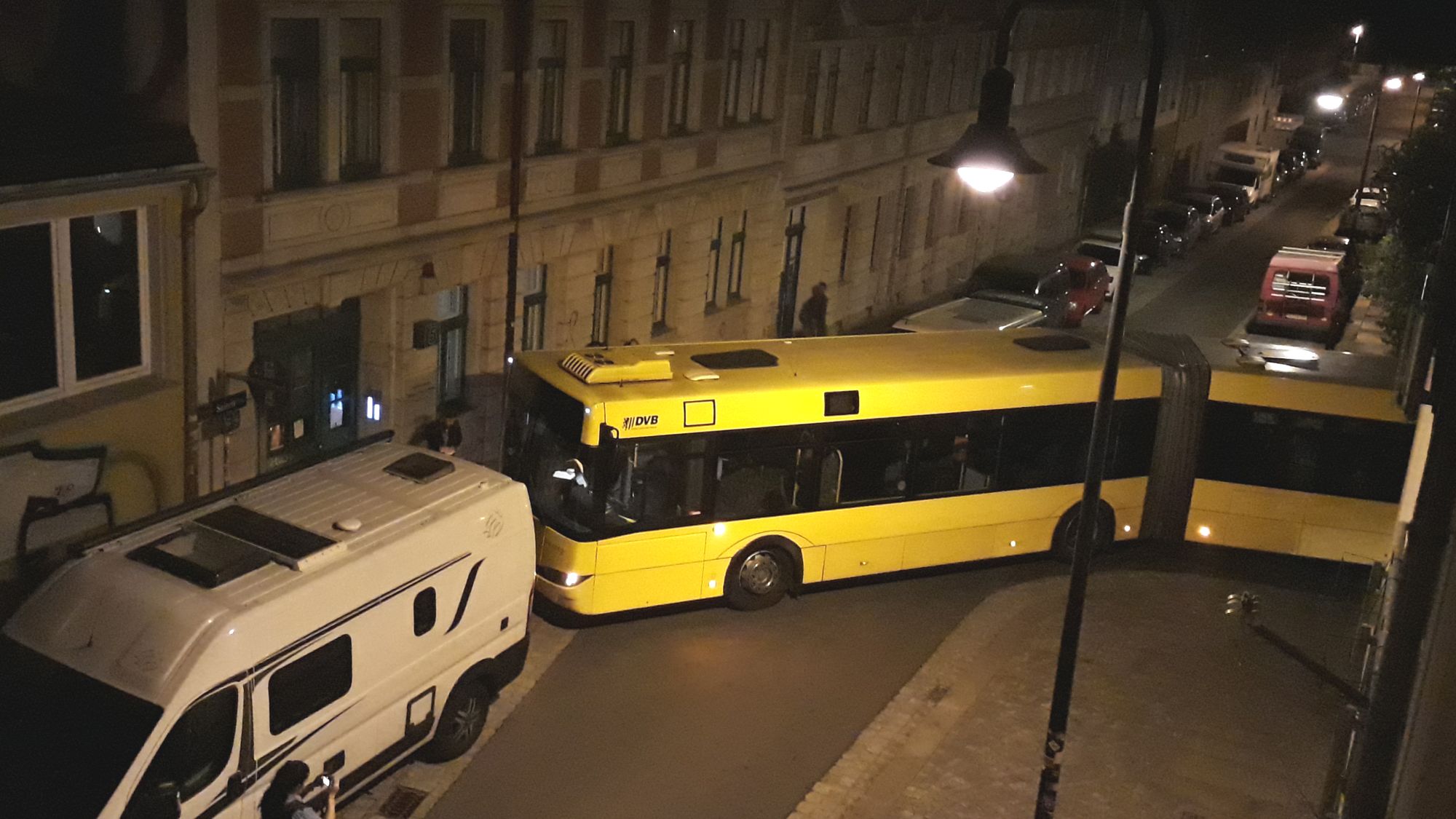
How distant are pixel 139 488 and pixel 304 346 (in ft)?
9.44

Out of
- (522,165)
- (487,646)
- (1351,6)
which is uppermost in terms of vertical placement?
(1351,6)

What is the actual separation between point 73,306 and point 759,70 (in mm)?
14076

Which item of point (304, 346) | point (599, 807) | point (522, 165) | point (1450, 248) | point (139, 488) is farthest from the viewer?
point (522, 165)

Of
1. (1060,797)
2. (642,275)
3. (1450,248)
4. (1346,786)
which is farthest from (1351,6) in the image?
(642,275)

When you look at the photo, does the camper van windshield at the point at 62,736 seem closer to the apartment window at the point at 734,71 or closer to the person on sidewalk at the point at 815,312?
the apartment window at the point at 734,71

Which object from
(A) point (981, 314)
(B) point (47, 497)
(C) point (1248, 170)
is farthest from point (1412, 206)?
(C) point (1248, 170)

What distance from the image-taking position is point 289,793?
959 centimetres

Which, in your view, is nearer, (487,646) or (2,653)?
(2,653)

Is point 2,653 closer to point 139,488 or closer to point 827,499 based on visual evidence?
point 139,488

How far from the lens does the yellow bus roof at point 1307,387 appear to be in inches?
659

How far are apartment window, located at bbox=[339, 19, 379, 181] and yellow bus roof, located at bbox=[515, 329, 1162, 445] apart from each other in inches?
134

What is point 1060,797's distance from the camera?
39.3 feet

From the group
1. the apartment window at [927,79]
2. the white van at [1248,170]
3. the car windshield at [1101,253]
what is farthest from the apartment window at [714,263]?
the white van at [1248,170]

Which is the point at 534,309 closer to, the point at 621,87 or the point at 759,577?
the point at 621,87
